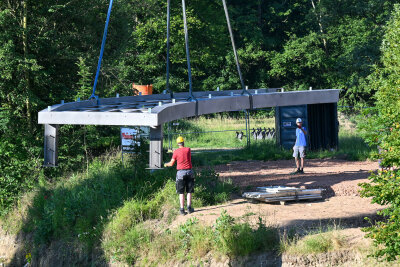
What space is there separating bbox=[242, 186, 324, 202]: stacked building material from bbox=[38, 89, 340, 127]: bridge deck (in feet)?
7.61

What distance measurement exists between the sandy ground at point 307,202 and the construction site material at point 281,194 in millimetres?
153

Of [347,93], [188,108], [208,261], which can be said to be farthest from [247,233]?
[347,93]

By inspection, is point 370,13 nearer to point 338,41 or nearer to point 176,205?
point 338,41

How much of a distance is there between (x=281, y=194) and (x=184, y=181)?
2723mm

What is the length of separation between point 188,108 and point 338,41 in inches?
1396

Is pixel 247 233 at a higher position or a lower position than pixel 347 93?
lower

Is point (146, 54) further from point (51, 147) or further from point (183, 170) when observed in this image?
point (51, 147)

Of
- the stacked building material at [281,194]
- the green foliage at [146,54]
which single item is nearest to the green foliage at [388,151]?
the stacked building material at [281,194]

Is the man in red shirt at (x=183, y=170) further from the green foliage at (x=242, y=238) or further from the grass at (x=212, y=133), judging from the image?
the grass at (x=212, y=133)

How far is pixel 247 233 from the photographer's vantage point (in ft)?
40.4

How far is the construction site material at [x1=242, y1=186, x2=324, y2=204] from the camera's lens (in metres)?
15.2

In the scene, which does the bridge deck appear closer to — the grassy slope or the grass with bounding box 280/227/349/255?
the grassy slope

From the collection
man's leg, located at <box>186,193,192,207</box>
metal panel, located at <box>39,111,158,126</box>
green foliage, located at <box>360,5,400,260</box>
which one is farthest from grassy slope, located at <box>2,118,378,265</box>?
green foliage, located at <box>360,5,400,260</box>

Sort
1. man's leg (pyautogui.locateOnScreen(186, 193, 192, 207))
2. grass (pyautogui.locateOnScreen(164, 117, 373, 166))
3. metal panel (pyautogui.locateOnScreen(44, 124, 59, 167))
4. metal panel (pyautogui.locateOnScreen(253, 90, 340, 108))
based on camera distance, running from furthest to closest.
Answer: grass (pyautogui.locateOnScreen(164, 117, 373, 166))
metal panel (pyautogui.locateOnScreen(253, 90, 340, 108))
man's leg (pyautogui.locateOnScreen(186, 193, 192, 207))
metal panel (pyautogui.locateOnScreen(44, 124, 59, 167))
